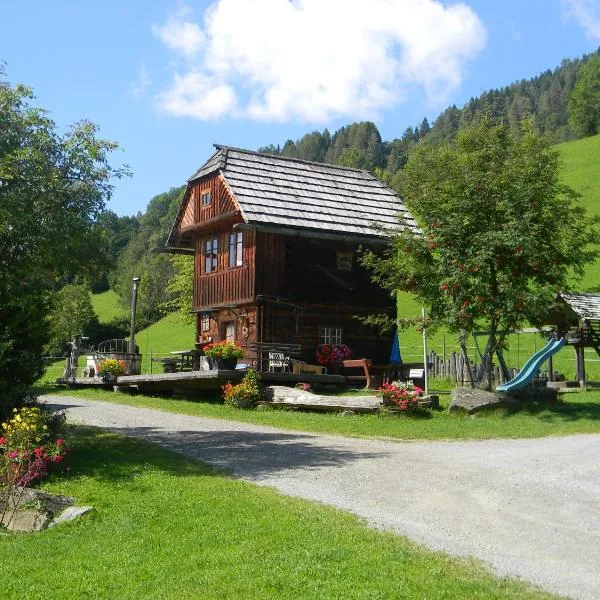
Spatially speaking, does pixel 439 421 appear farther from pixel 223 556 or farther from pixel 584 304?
pixel 223 556

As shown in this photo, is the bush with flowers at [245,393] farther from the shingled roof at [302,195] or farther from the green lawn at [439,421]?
the shingled roof at [302,195]

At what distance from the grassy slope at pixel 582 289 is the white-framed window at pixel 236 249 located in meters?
7.10

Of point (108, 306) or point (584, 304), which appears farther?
point (108, 306)

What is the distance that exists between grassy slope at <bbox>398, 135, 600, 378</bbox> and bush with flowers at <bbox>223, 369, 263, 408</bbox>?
219 inches

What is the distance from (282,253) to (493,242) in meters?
10.6

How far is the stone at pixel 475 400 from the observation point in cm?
2195

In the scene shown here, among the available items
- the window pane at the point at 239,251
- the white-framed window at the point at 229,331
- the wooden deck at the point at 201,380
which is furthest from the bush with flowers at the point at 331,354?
the window pane at the point at 239,251

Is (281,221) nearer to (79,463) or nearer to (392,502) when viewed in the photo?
(79,463)

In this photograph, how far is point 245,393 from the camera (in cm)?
2502

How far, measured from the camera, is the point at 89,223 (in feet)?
52.4

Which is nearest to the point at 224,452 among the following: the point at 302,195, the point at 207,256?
the point at 302,195

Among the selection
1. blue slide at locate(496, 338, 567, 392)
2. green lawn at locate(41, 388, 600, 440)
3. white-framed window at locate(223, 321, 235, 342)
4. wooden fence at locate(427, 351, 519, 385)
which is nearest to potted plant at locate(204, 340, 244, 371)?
green lawn at locate(41, 388, 600, 440)

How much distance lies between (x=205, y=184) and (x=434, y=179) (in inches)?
486

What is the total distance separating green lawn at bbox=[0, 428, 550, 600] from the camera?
7.08m
